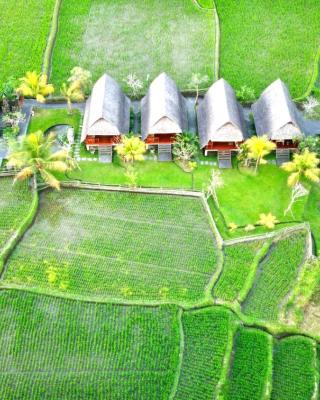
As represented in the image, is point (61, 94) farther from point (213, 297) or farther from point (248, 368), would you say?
point (248, 368)

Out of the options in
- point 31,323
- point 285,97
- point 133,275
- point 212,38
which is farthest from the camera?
point 212,38

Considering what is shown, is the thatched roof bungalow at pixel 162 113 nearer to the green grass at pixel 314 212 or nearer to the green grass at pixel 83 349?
the green grass at pixel 314 212

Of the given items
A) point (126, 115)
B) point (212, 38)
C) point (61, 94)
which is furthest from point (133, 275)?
point (212, 38)

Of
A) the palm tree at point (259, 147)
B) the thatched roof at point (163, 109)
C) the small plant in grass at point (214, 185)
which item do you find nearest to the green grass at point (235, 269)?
the small plant in grass at point (214, 185)

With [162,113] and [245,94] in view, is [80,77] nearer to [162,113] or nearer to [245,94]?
[162,113]

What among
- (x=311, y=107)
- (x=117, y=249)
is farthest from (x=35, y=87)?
(x=311, y=107)

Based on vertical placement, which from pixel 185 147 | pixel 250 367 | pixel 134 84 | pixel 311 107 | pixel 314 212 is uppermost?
pixel 134 84

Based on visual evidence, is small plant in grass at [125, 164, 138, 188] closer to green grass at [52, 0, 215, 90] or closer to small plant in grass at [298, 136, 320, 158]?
green grass at [52, 0, 215, 90]
